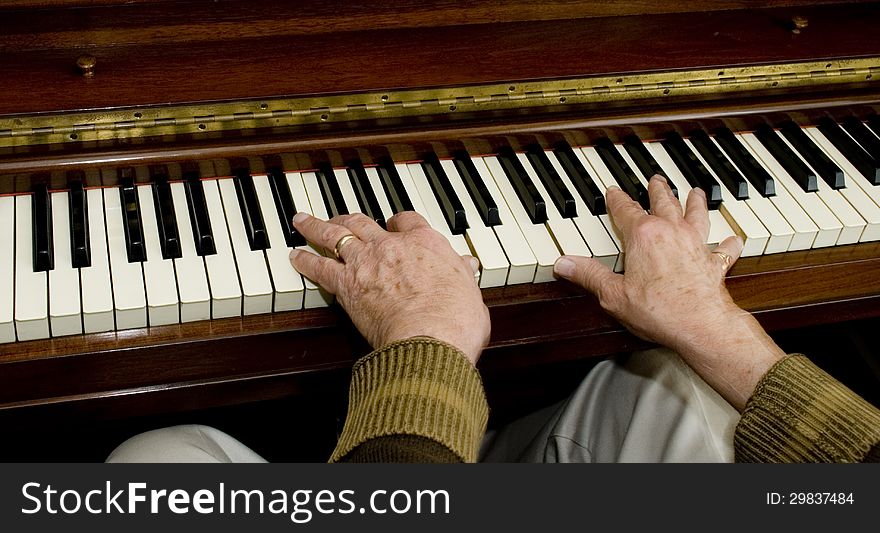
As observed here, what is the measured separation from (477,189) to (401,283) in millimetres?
Result: 293

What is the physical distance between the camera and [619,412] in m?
1.49

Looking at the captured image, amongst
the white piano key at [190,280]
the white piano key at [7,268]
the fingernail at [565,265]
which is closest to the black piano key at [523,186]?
the fingernail at [565,265]

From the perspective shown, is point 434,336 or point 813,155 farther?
point 813,155

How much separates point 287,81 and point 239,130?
114 mm

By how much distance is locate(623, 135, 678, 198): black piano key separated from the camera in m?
1.64

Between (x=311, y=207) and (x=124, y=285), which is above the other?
(x=311, y=207)

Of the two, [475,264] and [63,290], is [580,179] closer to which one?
[475,264]

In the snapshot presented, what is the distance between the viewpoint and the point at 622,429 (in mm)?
1457

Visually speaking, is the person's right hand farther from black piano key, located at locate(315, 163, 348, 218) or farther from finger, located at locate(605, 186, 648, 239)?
black piano key, located at locate(315, 163, 348, 218)

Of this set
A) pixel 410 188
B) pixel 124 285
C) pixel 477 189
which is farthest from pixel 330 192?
pixel 124 285

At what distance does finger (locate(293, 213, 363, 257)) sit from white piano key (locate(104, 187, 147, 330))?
9.7 inches

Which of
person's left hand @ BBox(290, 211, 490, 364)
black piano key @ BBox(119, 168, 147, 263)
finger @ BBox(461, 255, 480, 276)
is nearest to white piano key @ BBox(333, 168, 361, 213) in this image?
person's left hand @ BBox(290, 211, 490, 364)

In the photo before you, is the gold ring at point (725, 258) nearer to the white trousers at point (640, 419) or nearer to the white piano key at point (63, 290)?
the white trousers at point (640, 419)

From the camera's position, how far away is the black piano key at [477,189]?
4.93 ft
